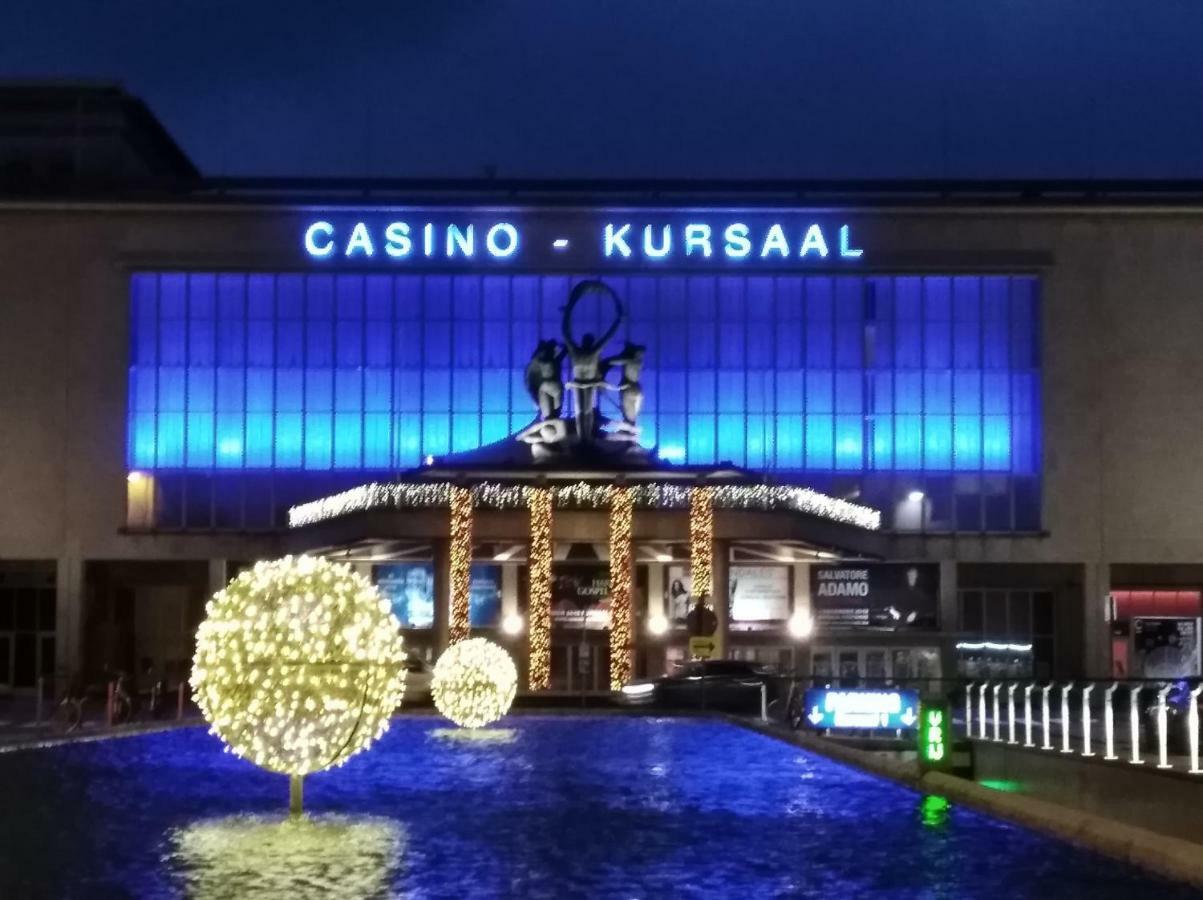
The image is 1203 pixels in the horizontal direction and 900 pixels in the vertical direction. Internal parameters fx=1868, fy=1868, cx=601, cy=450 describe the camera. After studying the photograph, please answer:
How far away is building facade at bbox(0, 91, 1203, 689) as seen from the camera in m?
60.8

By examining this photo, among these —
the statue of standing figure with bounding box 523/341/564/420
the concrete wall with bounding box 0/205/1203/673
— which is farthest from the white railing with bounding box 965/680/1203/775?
the concrete wall with bounding box 0/205/1203/673

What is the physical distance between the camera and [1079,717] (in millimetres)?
38250

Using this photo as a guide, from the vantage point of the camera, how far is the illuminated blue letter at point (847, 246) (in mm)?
61469

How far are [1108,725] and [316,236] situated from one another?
Result: 1572 inches

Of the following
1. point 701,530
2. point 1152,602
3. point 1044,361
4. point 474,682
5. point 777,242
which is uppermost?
point 777,242

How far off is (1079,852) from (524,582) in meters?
46.4

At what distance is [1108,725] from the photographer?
27.0 meters

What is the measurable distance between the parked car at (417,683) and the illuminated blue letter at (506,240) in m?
19.9

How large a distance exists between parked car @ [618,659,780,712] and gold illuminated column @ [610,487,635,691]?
7.89ft

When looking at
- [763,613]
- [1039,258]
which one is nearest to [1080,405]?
[1039,258]

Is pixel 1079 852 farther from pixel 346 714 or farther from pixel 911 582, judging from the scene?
pixel 911 582

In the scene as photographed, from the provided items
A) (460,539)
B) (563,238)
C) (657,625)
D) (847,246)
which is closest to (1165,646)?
(847,246)

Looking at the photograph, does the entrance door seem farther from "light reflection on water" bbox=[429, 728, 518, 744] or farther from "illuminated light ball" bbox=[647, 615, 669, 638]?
"light reflection on water" bbox=[429, 728, 518, 744]

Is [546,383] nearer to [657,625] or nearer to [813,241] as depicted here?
[657,625]
